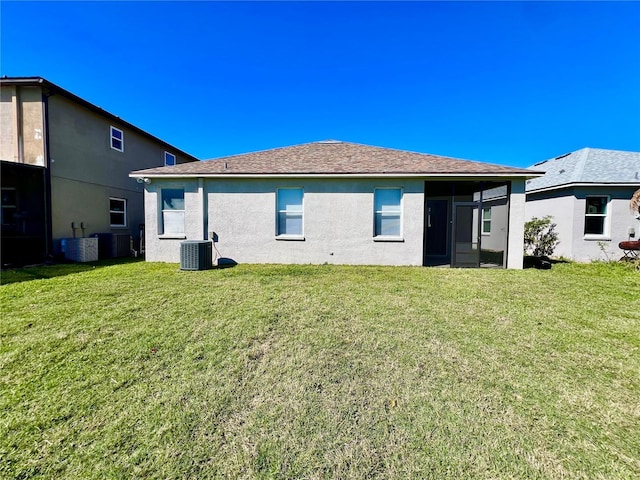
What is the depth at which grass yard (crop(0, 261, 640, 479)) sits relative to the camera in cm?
207

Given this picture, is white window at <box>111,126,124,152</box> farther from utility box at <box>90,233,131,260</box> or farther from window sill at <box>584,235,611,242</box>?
window sill at <box>584,235,611,242</box>

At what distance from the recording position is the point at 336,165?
33.1ft

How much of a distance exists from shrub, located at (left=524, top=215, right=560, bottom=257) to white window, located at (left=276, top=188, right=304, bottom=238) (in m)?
11.4

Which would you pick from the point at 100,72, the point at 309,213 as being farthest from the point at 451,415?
the point at 100,72

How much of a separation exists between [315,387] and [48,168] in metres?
13.5

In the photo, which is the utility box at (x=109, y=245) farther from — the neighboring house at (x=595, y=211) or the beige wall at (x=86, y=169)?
the neighboring house at (x=595, y=211)

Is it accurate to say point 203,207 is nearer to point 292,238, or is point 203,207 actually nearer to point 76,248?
point 292,238

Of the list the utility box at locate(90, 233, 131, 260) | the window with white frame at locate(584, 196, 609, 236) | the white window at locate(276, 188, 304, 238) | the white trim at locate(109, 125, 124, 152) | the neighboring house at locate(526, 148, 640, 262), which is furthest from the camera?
the white trim at locate(109, 125, 124, 152)

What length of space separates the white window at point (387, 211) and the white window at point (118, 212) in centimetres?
1300

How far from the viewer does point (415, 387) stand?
294 centimetres

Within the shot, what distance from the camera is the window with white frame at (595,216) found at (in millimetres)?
11578

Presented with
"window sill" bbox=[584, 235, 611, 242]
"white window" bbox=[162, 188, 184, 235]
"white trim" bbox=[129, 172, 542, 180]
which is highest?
"white trim" bbox=[129, 172, 542, 180]

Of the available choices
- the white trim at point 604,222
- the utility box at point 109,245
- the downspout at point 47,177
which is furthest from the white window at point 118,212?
the white trim at point 604,222

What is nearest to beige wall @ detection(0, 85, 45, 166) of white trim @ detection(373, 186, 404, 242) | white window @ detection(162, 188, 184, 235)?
white window @ detection(162, 188, 184, 235)
